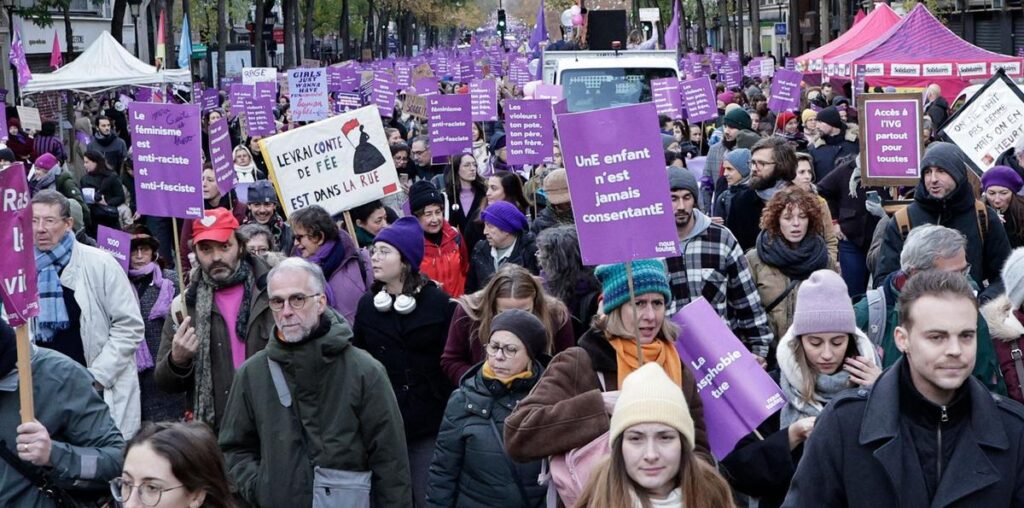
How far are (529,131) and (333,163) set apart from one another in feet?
15.7

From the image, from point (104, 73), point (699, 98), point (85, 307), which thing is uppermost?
point (104, 73)

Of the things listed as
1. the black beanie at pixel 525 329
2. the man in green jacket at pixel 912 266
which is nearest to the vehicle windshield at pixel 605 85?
the man in green jacket at pixel 912 266

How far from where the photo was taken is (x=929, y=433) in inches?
146

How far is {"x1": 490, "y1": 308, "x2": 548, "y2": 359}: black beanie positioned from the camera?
5.51 metres

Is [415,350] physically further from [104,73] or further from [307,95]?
[104,73]

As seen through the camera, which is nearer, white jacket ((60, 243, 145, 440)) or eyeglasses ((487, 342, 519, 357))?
eyeglasses ((487, 342, 519, 357))

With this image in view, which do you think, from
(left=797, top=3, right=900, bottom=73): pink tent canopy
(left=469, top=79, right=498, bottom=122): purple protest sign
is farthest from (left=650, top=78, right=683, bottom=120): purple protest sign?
(left=797, top=3, right=900, bottom=73): pink tent canopy

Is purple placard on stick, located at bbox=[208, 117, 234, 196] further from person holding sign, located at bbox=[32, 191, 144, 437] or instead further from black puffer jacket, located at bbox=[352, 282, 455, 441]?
black puffer jacket, located at bbox=[352, 282, 455, 441]

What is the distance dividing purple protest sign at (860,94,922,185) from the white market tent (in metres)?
20.7

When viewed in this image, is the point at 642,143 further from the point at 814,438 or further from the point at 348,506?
the point at 814,438

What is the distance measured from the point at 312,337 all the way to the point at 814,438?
7.35 feet

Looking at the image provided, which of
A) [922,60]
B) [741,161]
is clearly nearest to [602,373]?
[741,161]

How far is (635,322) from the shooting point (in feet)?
17.2

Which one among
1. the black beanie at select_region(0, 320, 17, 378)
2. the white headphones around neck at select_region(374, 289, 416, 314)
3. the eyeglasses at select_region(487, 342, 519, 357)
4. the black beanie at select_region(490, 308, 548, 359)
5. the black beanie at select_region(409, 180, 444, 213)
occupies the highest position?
the black beanie at select_region(409, 180, 444, 213)
